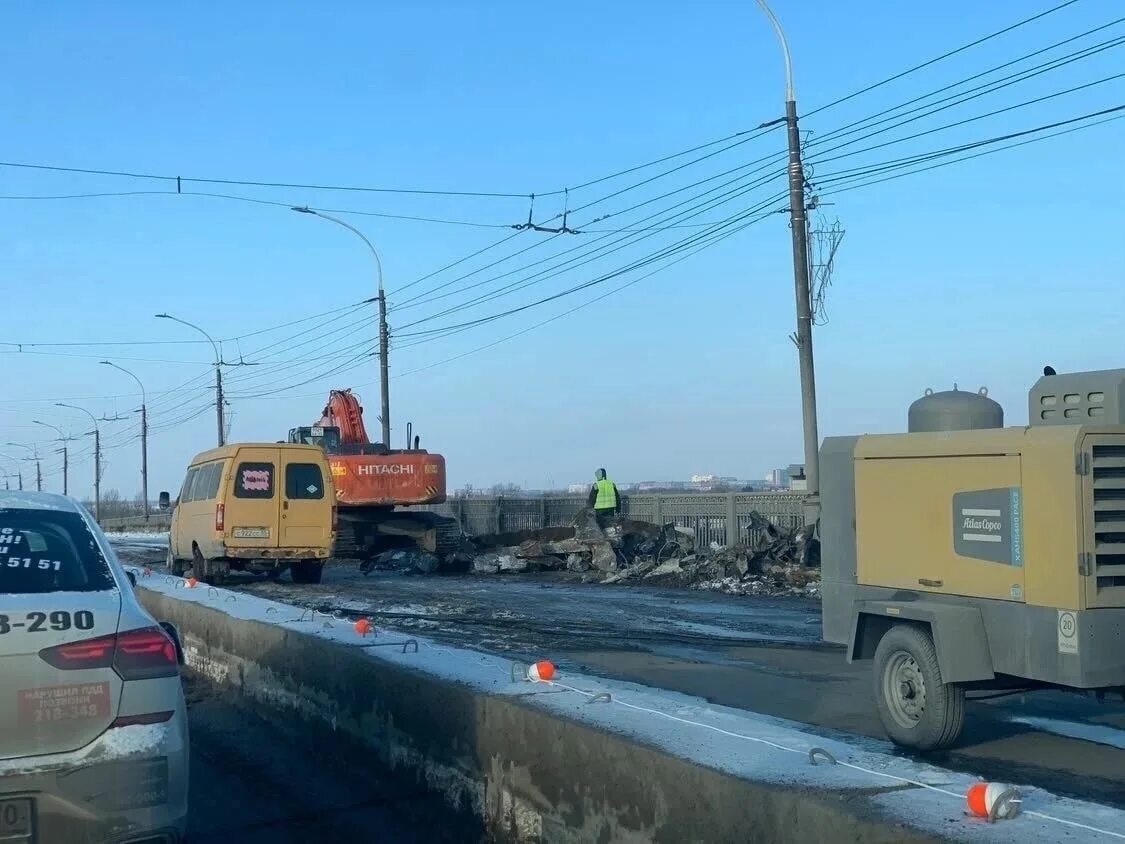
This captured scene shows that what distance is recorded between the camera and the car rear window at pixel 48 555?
16.0 ft

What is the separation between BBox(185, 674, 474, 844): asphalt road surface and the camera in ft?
20.4

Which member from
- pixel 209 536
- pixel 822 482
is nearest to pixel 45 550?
pixel 822 482

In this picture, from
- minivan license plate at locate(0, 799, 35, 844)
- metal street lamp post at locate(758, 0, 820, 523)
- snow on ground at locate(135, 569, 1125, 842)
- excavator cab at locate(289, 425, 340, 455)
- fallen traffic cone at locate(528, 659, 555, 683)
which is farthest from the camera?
excavator cab at locate(289, 425, 340, 455)

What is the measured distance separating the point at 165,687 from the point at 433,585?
1774cm

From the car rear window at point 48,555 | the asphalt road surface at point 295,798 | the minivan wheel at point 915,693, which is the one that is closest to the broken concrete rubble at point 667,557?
the minivan wheel at point 915,693

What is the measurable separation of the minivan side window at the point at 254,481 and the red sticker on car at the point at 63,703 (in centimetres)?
1639

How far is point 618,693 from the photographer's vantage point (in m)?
6.15

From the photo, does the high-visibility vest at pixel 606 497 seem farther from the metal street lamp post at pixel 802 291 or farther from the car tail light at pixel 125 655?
the car tail light at pixel 125 655

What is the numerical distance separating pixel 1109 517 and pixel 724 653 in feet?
20.7

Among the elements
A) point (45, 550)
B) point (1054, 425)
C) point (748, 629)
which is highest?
point (1054, 425)

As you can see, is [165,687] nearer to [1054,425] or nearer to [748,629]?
[1054,425]

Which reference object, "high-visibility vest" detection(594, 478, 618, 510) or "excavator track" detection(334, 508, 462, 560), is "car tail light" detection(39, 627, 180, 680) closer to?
"high-visibility vest" detection(594, 478, 618, 510)

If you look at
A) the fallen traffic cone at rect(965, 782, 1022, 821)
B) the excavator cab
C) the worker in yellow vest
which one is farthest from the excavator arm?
the fallen traffic cone at rect(965, 782, 1022, 821)

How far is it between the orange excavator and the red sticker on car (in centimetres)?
2250
